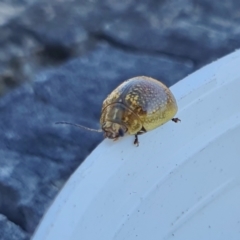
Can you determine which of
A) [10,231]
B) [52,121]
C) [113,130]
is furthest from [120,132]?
[52,121]

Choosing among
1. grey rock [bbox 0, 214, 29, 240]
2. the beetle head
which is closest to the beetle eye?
the beetle head

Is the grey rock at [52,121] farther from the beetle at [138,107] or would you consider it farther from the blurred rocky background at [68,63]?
the beetle at [138,107]

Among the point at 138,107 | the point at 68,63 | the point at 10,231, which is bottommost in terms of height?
the point at 10,231

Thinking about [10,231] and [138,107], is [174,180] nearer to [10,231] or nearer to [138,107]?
[138,107]

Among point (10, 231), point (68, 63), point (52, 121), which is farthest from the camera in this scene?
point (68, 63)

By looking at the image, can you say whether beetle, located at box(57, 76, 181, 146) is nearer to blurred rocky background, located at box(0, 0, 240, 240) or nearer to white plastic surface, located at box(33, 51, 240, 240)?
white plastic surface, located at box(33, 51, 240, 240)

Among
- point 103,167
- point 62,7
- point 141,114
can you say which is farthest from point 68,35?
point 103,167

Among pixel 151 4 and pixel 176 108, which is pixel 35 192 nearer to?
pixel 176 108
